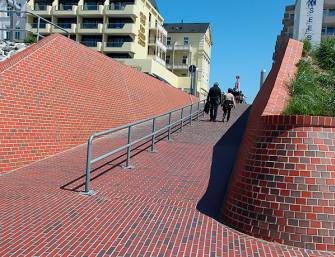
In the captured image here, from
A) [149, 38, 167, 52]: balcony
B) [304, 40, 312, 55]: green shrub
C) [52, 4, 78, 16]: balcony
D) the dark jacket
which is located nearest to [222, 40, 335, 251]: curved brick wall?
[304, 40, 312, 55]: green shrub

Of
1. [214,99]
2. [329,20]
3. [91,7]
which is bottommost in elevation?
[214,99]

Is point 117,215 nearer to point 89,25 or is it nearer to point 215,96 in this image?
point 215,96

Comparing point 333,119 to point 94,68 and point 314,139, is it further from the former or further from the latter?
point 94,68

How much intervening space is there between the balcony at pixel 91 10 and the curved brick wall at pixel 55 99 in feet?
149

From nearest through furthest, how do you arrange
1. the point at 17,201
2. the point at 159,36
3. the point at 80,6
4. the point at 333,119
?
the point at 333,119, the point at 17,201, the point at 80,6, the point at 159,36

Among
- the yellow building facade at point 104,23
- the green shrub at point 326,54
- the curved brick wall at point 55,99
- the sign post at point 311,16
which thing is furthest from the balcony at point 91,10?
the green shrub at point 326,54

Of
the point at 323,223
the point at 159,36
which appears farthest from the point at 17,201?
the point at 159,36

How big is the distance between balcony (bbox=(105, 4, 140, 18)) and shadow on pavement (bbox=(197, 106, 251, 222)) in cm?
4442

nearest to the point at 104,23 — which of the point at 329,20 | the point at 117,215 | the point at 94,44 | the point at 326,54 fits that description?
the point at 94,44

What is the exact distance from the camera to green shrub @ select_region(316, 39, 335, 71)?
9.26 m

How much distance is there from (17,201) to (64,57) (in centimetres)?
538

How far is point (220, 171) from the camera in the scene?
8.33 metres

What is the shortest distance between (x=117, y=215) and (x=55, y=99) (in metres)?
5.07

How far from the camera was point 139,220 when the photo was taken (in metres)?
5.25
